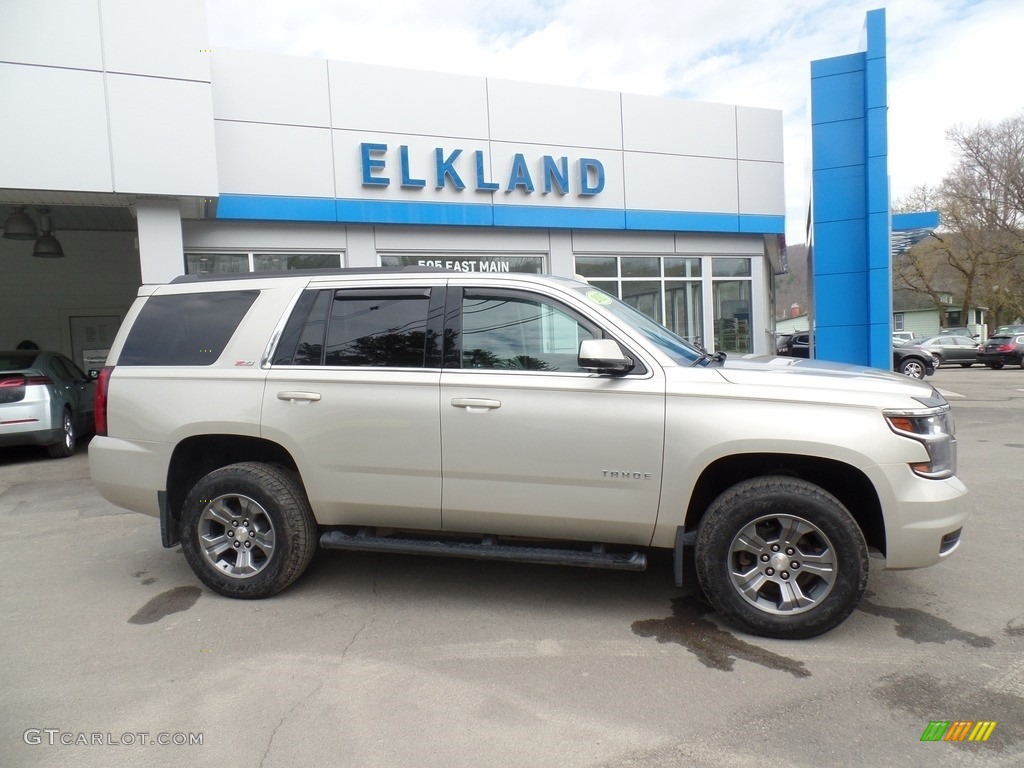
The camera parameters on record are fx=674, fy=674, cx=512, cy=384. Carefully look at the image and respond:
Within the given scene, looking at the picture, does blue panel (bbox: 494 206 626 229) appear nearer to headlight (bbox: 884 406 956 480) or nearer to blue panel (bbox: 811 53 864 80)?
blue panel (bbox: 811 53 864 80)

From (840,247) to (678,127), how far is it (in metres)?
3.99

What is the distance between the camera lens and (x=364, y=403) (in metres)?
3.89

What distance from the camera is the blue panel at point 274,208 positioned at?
10617 millimetres

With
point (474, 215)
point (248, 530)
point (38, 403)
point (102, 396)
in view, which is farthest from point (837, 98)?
point (38, 403)

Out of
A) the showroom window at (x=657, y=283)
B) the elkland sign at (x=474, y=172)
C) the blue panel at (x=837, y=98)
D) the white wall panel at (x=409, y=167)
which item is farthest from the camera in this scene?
the showroom window at (x=657, y=283)

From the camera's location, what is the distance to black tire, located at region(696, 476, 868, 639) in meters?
3.38

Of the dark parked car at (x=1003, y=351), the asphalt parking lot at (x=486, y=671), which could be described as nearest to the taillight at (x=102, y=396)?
the asphalt parking lot at (x=486, y=671)

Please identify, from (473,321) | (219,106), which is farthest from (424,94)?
(473,321)

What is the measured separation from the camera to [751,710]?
291cm

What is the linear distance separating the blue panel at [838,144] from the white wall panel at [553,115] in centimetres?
381

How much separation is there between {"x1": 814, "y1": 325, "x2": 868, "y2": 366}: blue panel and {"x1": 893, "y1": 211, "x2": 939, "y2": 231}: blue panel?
Result: 10.5 ft

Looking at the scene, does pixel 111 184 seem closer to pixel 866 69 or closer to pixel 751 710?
pixel 751 710

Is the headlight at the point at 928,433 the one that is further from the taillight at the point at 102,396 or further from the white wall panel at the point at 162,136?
the white wall panel at the point at 162,136

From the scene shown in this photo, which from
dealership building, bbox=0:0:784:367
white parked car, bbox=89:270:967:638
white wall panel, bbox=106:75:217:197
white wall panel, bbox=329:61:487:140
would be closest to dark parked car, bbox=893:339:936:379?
dealership building, bbox=0:0:784:367
